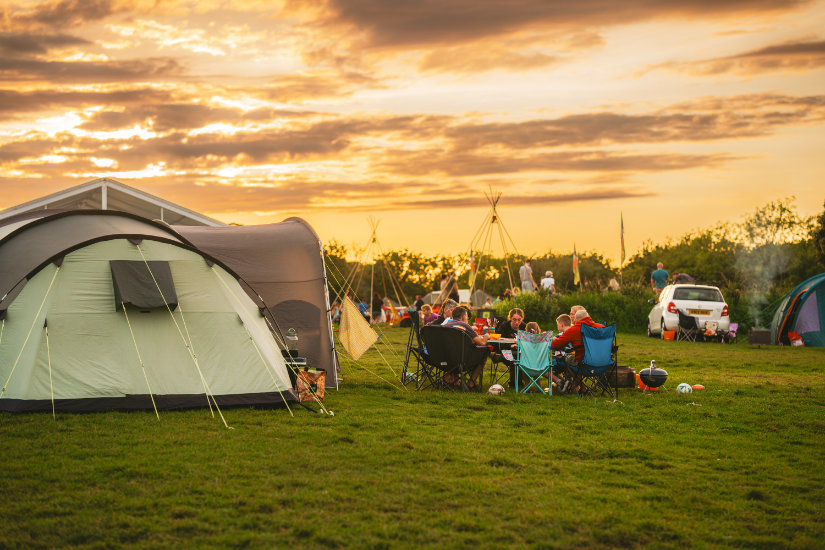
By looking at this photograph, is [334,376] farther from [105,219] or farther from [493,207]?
[493,207]

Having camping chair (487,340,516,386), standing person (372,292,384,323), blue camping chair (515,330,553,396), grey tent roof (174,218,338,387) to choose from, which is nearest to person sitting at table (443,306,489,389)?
camping chair (487,340,516,386)

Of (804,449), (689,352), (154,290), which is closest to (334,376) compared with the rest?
(154,290)

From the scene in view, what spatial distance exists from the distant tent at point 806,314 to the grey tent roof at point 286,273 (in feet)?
41.7

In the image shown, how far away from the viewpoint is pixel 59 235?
909 cm

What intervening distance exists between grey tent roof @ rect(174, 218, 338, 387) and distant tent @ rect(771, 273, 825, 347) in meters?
12.7

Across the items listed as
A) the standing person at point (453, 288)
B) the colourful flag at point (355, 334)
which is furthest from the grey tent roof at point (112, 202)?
the standing person at point (453, 288)

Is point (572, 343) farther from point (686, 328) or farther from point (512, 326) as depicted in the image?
point (686, 328)

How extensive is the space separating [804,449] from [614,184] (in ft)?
68.7

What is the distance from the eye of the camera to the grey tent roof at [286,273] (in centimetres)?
1125

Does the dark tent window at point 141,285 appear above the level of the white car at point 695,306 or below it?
above

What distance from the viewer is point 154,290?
27.7ft

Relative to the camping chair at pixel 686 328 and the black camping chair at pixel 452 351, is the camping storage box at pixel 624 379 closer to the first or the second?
the black camping chair at pixel 452 351

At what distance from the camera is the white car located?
1950 cm

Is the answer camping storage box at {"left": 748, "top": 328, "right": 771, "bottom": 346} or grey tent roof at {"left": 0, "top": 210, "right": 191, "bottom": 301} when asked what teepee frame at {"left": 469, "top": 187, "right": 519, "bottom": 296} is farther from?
grey tent roof at {"left": 0, "top": 210, "right": 191, "bottom": 301}
